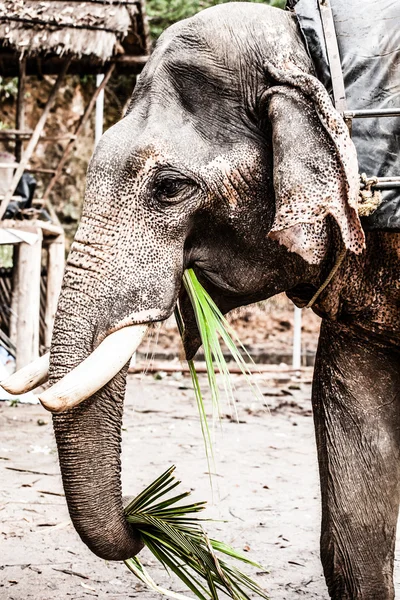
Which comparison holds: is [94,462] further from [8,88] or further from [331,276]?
[8,88]

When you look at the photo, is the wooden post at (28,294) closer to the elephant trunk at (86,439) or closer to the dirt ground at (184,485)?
the dirt ground at (184,485)

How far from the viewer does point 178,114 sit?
2.83 m

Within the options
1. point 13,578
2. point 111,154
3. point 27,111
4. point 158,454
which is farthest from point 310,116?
point 27,111

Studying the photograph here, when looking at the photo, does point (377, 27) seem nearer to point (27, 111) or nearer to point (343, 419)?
point (343, 419)

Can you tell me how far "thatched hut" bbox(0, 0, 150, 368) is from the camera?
889 cm

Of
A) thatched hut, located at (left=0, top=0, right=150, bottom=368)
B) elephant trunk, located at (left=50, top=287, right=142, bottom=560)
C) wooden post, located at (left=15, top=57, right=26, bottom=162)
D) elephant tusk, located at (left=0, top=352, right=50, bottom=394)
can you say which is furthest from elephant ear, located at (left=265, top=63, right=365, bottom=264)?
wooden post, located at (left=15, top=57, right=26, bottom=162)

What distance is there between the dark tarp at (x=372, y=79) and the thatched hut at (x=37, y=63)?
227 inches

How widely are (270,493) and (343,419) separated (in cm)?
235

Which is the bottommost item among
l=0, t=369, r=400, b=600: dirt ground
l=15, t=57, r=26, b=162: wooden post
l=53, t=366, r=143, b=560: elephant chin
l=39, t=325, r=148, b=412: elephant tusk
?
l=0, t=369, r=400, b=600: dirt ground

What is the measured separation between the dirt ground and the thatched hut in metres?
1.27

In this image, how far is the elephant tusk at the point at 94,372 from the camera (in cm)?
243

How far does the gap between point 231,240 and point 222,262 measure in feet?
0.23

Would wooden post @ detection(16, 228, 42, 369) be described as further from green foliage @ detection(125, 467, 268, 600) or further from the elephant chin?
the elephant chin

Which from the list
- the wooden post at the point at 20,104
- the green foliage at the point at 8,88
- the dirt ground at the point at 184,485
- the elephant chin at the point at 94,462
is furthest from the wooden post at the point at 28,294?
the elephant chin at the point at 94,462
